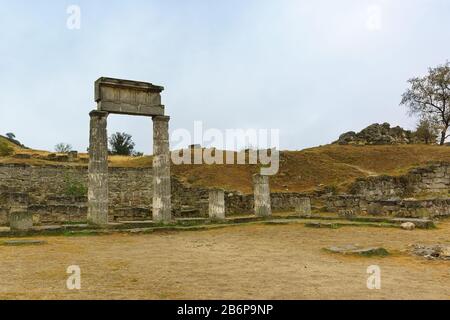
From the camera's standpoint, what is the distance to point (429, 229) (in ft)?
47.9

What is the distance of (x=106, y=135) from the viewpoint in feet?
50.3

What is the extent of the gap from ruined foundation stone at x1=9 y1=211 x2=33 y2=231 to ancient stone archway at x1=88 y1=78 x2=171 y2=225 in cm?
202

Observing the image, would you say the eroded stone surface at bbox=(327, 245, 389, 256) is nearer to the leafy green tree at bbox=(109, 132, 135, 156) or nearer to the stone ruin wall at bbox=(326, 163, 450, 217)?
the stone ruin wall at bbox=(326, 163, 450, 217)

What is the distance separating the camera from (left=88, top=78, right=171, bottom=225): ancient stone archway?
48.5 feet

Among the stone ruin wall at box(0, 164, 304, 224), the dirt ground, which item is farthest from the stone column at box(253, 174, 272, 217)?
the dirt ground

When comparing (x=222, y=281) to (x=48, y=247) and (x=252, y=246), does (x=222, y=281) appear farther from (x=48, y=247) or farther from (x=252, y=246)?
(x=48, y=247)

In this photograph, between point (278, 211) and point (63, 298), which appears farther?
point (278, 211)

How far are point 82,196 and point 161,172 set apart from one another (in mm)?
8179

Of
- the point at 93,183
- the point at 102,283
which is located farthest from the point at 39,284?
the point at 93,183

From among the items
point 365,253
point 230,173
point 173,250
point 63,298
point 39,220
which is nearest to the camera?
point 63,298

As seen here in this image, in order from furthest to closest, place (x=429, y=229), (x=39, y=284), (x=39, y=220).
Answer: (x=39, y=220) < (x=429, y=229) < (x=39, y=284)

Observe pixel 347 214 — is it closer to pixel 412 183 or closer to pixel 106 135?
pixel 106 135

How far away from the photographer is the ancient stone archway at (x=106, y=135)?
14.8 metres

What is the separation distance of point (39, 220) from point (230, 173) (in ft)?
45.2
